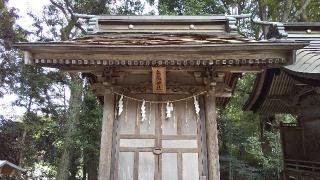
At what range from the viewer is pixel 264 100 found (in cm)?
1066

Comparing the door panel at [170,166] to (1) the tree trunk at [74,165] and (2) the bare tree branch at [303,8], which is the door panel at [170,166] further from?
(2) the bare tree branch at [303,8]

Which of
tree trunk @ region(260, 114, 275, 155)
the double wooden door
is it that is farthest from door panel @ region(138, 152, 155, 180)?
tree trunk @ region(260, 114, 275, 155)

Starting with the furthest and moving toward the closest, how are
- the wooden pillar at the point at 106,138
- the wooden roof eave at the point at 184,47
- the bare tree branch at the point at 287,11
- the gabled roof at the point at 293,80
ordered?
the bare tree branch at the point at 287,11 < the gabled roof at the point at 293,80 < the wooden pillar at the point at 106,138 < the wooden roof eave at the point at 184,47

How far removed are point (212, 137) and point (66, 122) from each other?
9.86 m

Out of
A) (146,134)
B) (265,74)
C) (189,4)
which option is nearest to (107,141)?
(146,134)

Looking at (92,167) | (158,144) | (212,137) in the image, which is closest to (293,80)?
(212,137)

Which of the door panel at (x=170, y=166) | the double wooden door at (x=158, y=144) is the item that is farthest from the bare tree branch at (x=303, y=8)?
the door panel at (x=170, y=166)

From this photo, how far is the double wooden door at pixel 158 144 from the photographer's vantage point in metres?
6.46

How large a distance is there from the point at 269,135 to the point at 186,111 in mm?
9863

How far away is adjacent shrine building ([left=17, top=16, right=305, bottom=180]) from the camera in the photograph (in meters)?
6.02

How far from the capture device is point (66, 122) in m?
14.7

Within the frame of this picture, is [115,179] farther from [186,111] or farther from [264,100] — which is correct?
[264,100]

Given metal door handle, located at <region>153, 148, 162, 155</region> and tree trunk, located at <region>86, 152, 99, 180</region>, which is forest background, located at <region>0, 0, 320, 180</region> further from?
metal door handle, located at <region>153, 148, 162, 155</region>

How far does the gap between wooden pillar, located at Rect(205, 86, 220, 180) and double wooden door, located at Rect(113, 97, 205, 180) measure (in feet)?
0.67
